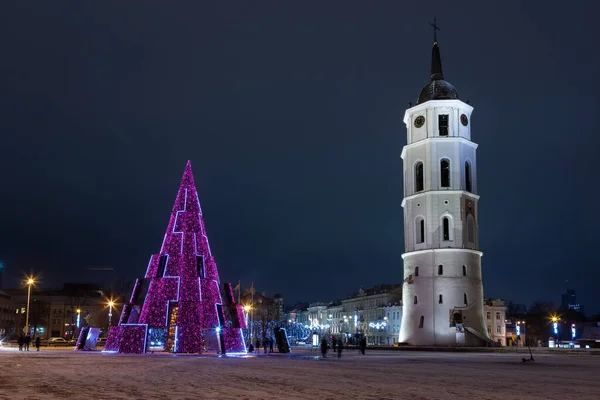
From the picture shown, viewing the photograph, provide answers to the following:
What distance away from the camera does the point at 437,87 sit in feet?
231

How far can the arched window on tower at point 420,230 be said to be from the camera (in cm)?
6794

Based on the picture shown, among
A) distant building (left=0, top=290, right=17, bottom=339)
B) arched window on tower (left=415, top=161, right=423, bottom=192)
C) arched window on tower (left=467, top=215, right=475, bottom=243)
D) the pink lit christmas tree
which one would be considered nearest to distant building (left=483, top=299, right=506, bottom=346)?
arched window on tower (left=467, top=215, right=475, bottom=243)

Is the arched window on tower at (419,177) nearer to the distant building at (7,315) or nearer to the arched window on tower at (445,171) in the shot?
the arched window on tower at (445,171)

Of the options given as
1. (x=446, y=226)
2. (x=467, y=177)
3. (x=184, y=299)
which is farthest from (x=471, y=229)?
(x=184, y=299)

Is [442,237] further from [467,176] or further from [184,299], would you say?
[184,299]

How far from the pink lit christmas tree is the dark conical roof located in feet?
111

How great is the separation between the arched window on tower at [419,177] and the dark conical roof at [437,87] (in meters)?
6.36

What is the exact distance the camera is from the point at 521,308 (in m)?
182

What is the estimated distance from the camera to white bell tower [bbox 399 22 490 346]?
6500 centimetres

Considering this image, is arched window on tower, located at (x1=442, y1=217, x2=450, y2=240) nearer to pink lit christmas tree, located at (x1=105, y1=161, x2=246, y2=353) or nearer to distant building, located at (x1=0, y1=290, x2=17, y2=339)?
pink lit christmas tree, located at (x1=105, y1=161, x2=246, y2=353)

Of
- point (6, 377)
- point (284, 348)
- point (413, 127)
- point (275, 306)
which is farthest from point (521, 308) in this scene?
point (6, 377)

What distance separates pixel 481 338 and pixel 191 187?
105 feet

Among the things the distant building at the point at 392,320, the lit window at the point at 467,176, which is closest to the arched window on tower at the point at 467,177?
the lit window at the point at 467,176

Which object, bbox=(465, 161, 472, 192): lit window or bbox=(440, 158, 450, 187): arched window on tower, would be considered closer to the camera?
bbox=(440, 158, 450, 187): arched window on tower
